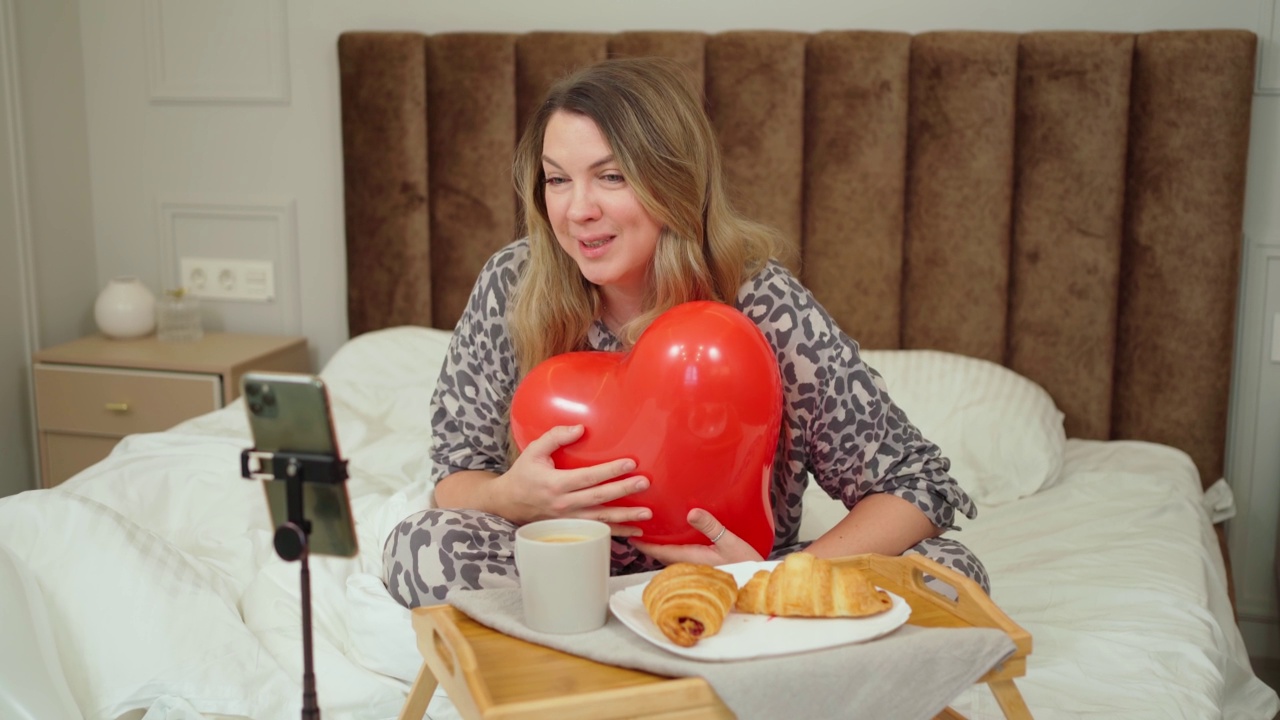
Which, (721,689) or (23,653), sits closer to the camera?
(721,689)

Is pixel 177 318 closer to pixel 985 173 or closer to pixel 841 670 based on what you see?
pixel 985 173

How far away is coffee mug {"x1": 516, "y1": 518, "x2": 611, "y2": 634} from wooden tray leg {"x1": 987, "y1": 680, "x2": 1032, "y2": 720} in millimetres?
333

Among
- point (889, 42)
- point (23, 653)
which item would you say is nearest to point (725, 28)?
point (889, 42)

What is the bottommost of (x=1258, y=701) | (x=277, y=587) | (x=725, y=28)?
(x=1258, y=701)

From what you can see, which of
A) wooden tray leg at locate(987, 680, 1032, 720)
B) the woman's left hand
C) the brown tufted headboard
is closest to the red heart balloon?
the woman's left hand

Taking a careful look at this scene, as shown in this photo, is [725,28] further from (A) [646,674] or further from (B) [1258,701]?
(A) [646,674]

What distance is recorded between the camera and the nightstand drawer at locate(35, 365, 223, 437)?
260cm

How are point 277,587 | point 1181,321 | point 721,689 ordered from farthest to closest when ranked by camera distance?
point 1181,321 < point 277,587 < point 721,689

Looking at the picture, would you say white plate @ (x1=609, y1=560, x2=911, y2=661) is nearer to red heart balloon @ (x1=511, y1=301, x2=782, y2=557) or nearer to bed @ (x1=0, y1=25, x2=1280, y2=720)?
red heart balloon @ (x1=511, y1=301, x2=782, y2=557)

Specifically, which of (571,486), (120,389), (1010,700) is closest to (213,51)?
(120,389)

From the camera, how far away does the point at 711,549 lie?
1.21m

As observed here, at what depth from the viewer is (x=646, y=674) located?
88 centimetres

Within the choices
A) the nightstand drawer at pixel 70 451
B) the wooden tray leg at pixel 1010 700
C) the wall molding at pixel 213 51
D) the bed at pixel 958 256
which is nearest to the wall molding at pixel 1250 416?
the bed at pixel 958 256

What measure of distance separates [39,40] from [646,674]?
2.64 meters
